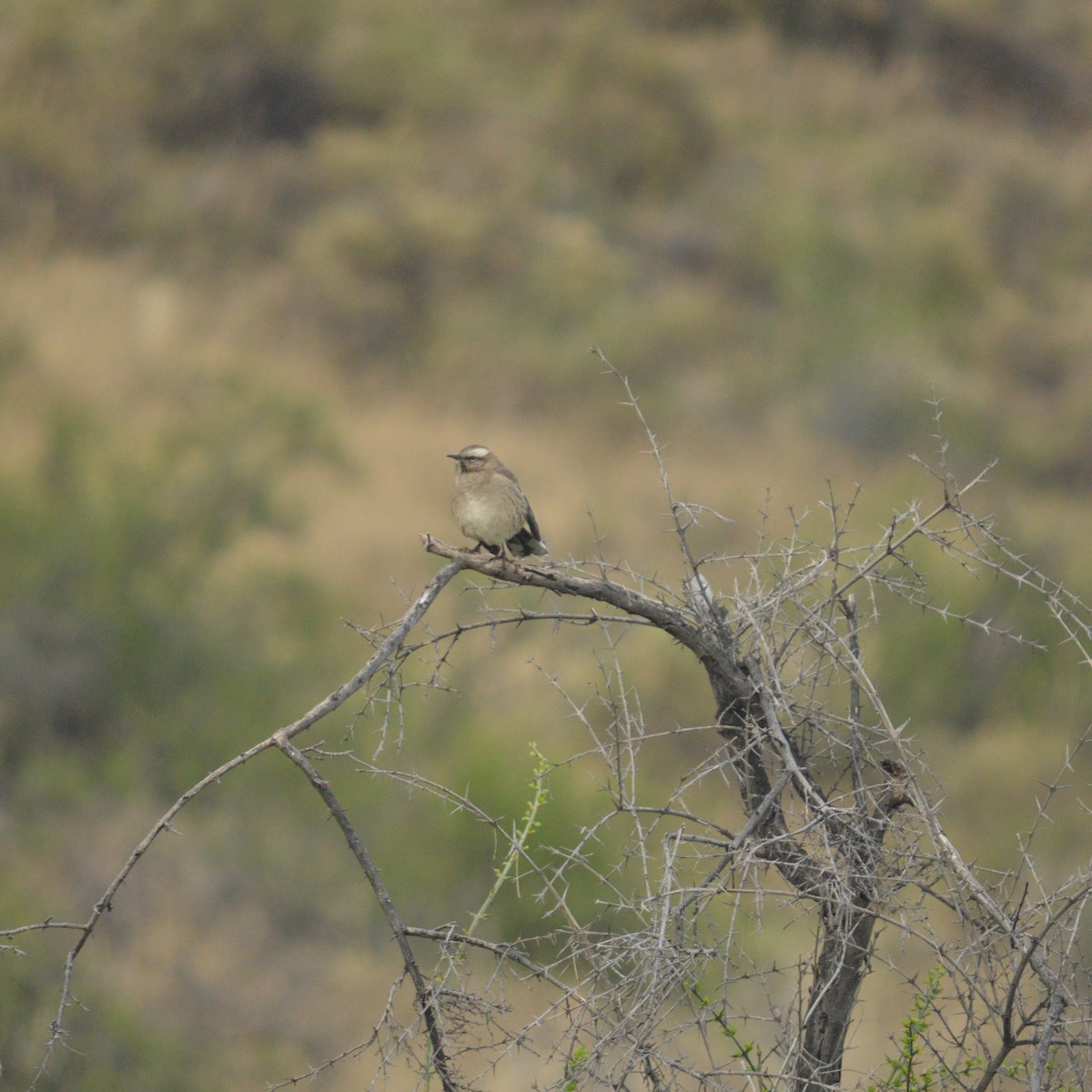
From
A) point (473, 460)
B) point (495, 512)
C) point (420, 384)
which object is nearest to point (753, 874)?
point (495, 512)

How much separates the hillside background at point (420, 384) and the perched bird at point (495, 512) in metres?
5.53

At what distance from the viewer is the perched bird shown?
534 cm

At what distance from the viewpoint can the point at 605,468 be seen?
27.2 m

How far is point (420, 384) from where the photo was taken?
29.9 m

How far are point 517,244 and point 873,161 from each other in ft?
30.6

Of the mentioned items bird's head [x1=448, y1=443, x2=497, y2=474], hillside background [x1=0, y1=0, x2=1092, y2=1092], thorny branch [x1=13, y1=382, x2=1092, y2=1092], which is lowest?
thorny branch [x1=13, y1=382, x2=1092, y2=1092]

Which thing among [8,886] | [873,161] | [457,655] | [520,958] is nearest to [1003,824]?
[457,655]

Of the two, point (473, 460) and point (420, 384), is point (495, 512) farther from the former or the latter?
point (420, 384)

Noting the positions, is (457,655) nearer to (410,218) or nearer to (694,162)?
(410,218)

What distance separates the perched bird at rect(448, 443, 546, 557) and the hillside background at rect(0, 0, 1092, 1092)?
5534mm

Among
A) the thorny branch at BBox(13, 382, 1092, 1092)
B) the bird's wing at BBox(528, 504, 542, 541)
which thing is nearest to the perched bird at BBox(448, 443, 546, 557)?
the bird's wing at BBox(528, 504, 542, 541)

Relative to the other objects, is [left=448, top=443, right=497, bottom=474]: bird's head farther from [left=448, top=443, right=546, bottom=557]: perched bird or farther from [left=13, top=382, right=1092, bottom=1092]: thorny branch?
[left=13, top=382, right=1092, bottom=1092]: thorny branch

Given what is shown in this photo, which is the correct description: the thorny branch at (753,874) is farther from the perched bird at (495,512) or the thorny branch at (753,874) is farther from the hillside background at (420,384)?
the hillside background at (420,384)

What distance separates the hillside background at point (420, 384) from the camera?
1633 centimetres
